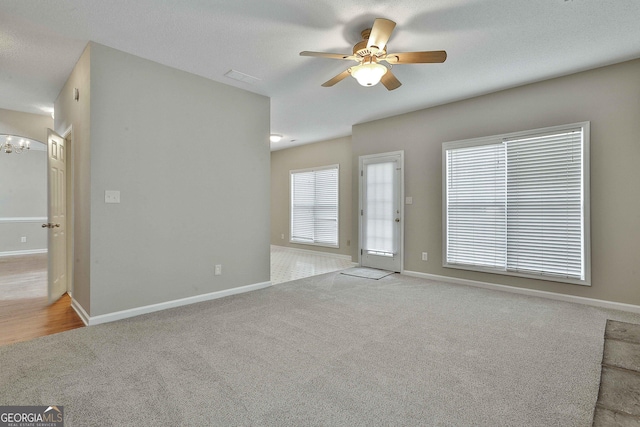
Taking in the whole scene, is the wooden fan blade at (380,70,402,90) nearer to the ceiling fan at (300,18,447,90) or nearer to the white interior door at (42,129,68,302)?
the ceiling fan at (300,18,447,90)

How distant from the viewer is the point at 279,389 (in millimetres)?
1922

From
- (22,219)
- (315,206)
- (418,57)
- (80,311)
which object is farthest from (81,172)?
(22,219)

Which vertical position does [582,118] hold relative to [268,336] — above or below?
above

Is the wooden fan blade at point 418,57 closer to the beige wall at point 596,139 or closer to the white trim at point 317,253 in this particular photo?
the beige wall at point 596,139

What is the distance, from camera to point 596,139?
355 centimetres

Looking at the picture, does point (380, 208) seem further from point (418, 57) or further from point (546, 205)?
point (418, 57)

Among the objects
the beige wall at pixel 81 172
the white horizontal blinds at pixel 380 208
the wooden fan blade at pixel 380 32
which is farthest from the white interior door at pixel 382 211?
the beige wall at pixel 81 172

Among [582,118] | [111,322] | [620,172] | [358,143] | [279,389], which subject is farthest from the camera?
[358,143]

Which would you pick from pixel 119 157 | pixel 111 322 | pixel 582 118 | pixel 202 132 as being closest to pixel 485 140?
pixel 582 118

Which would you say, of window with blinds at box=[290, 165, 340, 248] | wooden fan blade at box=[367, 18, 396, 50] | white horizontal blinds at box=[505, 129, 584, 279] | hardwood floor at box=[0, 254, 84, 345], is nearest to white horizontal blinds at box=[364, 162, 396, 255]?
window with blinds at box=[290, 165, 340, 248]

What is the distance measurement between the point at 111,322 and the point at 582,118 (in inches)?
220

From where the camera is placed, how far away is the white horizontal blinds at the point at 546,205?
3.67 meters

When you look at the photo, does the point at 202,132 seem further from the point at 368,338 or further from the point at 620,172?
the point at 620,172

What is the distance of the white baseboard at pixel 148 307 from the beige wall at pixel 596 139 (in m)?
3.03
